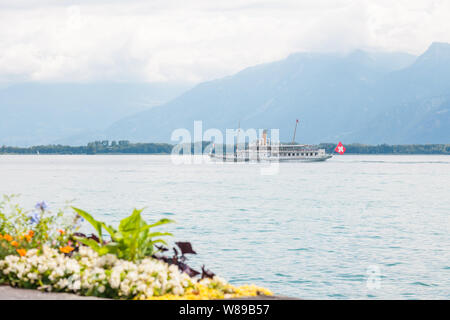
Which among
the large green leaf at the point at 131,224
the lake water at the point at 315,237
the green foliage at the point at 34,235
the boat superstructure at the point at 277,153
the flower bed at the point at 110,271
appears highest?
the boat superstructure at the point at 277,153

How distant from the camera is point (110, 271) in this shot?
25.0ft

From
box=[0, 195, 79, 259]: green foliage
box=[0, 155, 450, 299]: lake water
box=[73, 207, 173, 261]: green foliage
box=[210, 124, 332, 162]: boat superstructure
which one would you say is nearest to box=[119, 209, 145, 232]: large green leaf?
box=[73, 207, 173, 261]: green foliage

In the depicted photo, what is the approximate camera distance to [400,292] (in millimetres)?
14266

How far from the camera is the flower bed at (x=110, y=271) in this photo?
7.37 meters

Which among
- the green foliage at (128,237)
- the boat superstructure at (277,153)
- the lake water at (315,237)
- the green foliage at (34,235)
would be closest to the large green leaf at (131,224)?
the green foliage at (128,237)

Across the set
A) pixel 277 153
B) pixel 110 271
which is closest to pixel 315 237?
pixel 110 271

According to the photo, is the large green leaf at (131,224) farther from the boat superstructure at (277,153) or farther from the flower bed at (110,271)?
the boat superstructure at (277,153)

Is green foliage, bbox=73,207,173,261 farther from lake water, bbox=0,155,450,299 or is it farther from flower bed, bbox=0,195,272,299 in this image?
lake water, bbox=0,155,450,299

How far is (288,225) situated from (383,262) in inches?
440

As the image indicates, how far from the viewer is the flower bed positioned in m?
7.37

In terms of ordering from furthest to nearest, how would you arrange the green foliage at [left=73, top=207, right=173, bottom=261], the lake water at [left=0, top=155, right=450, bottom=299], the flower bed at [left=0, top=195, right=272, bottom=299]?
the lake water at [left=0, top=155, right=450, bottom=299]
the green foliage at [left=73, top=207, right=173, bottom=261]
the flower bed at [left=0, top=195, right=272, bottom=299]

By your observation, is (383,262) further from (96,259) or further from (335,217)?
(335,217)
